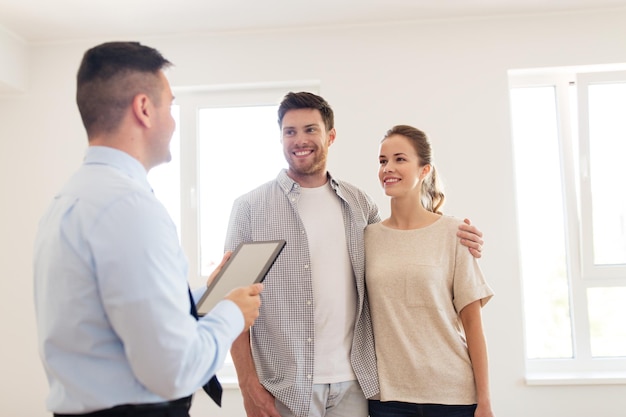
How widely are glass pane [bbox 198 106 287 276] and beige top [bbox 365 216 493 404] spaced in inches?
72.5

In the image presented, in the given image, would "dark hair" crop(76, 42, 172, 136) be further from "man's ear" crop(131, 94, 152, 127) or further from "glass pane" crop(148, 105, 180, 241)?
"glass pane" crop(148, 105, 180, 241)

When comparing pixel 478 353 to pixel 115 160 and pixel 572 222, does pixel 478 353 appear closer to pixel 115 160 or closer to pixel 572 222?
pixel 115 160

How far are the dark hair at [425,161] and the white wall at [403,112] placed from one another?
124 cm

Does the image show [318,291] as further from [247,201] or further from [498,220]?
[498,220]

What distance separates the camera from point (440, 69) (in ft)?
11.2

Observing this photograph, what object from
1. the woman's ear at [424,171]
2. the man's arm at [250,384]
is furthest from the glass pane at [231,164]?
the man's arm at [250,384]

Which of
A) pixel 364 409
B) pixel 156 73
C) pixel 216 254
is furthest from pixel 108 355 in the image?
pixel 216 254

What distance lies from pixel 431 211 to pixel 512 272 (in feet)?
4.63

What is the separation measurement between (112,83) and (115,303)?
1.44 feet

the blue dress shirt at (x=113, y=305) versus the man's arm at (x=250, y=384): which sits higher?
the blue dress shirt at (x=113, y=305)

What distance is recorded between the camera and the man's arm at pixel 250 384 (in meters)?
1.84

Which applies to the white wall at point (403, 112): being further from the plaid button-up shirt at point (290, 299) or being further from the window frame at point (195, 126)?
the plaid button-up shirt at point (290, 299)

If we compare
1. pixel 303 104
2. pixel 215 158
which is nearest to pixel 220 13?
pixel 215 158

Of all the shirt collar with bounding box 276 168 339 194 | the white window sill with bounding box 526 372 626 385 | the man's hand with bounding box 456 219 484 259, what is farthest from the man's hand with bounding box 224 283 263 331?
the white window sill with bounding box 526 372 626 385
